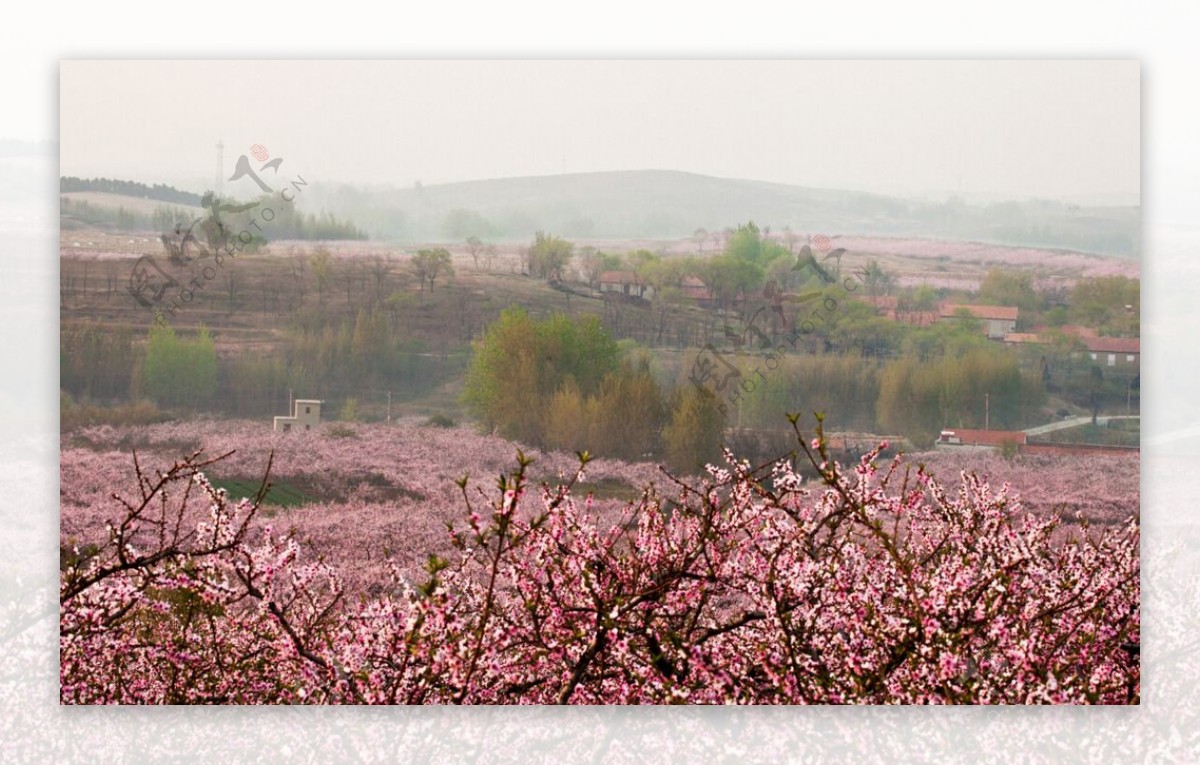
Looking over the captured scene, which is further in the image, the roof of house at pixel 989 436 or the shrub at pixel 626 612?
the roof of house at pixel 989 436

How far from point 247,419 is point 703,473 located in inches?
54.0

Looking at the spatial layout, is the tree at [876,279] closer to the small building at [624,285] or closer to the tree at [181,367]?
the small building at [624,285]

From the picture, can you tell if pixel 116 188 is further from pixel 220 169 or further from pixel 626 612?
pixel 626 612

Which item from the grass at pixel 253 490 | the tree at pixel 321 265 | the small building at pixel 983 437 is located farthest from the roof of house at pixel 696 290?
the grass at pixel 253 490

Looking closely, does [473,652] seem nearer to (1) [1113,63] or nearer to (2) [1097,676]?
(2) [1097,676]

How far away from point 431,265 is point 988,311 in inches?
66.3

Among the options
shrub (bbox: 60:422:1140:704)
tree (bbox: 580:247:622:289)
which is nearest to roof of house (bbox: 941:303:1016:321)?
shrub (bbox: 60:422:1140:704)

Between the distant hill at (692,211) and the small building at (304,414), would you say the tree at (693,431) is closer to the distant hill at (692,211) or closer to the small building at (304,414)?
the distant hill at (692,211)

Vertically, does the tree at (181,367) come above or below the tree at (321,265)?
below

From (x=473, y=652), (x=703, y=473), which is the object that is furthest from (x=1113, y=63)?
(x=473, y=652)

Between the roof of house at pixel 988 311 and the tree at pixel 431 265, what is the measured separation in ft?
4.93

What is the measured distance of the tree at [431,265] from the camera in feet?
14.6

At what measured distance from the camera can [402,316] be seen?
4449 mm

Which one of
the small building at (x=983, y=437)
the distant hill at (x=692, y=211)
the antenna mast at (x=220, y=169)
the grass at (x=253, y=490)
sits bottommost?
the grass at (x=253, y=490)
